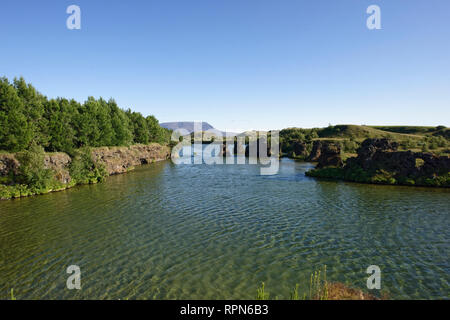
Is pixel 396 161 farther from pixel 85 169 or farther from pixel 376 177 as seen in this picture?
pixel 85 169

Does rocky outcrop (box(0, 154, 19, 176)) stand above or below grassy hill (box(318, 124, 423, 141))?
below

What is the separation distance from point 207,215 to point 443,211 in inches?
1158

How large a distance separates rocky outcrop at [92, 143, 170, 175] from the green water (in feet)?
85.0

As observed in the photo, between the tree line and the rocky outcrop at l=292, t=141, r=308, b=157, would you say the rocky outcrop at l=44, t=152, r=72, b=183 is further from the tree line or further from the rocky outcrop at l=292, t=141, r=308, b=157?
the rocky outcrop at l=292, t=141, r=308, b=157

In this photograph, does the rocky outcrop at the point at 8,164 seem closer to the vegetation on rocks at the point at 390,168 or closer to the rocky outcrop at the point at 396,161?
the vegetation on rocks at the point at 390,168

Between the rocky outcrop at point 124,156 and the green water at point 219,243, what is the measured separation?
25.9 meters

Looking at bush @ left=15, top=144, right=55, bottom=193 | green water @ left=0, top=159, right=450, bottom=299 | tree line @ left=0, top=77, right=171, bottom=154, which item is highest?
tree line @ left=0, top=77, right=171, bottom=154

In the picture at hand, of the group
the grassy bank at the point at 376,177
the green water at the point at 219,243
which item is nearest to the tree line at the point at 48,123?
the green water at the point at 219,243

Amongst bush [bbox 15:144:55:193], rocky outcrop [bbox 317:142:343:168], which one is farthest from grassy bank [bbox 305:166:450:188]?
bush [bbox 15:144:55:193]

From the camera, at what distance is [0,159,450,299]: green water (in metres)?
15.2

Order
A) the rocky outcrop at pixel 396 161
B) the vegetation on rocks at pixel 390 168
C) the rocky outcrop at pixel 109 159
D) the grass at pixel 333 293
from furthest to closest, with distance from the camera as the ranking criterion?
the rocky outcrop at pixel 396 161
the vegetation on rocks at pixel 390 168
the rocky outcrop at pixel 109 159
the grass at pixel 333 293

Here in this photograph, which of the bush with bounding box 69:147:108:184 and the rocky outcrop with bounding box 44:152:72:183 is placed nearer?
the rocky outcrop with bounding box 44:152:72:183

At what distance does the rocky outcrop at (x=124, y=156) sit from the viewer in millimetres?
62900
